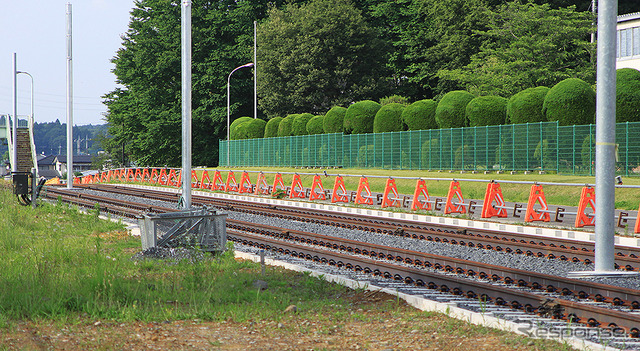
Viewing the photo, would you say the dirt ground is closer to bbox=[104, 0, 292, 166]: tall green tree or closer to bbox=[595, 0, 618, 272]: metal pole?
bbox=[595, 0, 618, 272]: metal pole

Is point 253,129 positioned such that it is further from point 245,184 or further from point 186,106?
point 186,106

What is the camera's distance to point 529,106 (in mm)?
32875

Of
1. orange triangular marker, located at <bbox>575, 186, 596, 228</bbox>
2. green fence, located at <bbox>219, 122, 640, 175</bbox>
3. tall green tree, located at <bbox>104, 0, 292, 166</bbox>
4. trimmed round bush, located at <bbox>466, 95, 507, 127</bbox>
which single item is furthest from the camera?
tall green tree, located at <bbox>104, 0, 292, 166</bbox>

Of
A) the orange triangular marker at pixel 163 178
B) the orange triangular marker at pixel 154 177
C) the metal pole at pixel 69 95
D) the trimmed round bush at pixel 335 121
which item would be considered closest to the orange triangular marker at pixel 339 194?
the metal pole at pixel 69 95

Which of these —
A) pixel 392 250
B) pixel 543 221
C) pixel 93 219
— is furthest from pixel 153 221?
pixel 543 221

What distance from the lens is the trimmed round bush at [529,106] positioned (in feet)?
108

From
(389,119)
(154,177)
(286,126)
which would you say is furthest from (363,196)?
(154,177)

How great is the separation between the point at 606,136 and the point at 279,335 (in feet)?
21.5

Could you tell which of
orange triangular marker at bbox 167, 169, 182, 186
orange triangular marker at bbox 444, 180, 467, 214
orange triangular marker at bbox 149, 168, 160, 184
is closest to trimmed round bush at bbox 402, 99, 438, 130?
orange triangular marker at bbox 167, 169, 182, 186

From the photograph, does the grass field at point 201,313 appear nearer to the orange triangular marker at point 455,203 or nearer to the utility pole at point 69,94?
the orange triangular marker at point 455,203

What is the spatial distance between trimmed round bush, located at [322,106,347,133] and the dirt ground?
130 feet

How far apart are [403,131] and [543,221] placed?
2225 centimetres

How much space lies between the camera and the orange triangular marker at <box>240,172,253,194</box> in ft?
118

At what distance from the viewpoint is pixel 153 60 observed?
240ft
